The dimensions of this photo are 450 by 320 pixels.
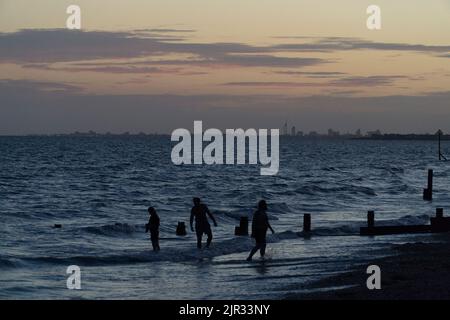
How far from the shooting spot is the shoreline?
52.2ft

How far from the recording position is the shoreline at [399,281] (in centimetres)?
1591

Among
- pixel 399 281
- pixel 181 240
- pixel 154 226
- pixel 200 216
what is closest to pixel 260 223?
pixel 200 216

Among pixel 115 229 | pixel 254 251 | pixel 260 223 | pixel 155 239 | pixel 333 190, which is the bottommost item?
pixel 333 190

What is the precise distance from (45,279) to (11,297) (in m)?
2.83

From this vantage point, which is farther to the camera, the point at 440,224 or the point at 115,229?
the point at 115,229

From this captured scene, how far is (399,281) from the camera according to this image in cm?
1781

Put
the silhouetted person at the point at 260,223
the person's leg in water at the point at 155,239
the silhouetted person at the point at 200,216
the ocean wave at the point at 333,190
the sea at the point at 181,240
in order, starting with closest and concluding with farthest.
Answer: the sea at the point at 181,240 → the silhouetted person at the point at 260,223 → the silhouetted person at the point at 200,216 → the person's leg in water at the point at 155,239 → the ocean wave at the point at 333,190

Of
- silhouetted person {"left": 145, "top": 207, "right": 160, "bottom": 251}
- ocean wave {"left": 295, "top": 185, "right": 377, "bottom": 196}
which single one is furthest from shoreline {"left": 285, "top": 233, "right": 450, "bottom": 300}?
ocean wave {"left": 295, "top": 185, "right": 377, "bottom": 196}

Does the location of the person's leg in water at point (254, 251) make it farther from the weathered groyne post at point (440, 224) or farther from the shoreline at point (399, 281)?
the weathered groyne post at point (440, 224)

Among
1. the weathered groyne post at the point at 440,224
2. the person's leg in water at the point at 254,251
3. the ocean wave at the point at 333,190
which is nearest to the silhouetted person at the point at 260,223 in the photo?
the person's leg in water at the point at 254,251

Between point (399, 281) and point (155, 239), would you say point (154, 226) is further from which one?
point (399, 281)

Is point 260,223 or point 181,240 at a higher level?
point 260,223

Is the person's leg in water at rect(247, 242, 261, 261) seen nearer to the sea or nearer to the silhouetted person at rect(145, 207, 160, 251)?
the sea
